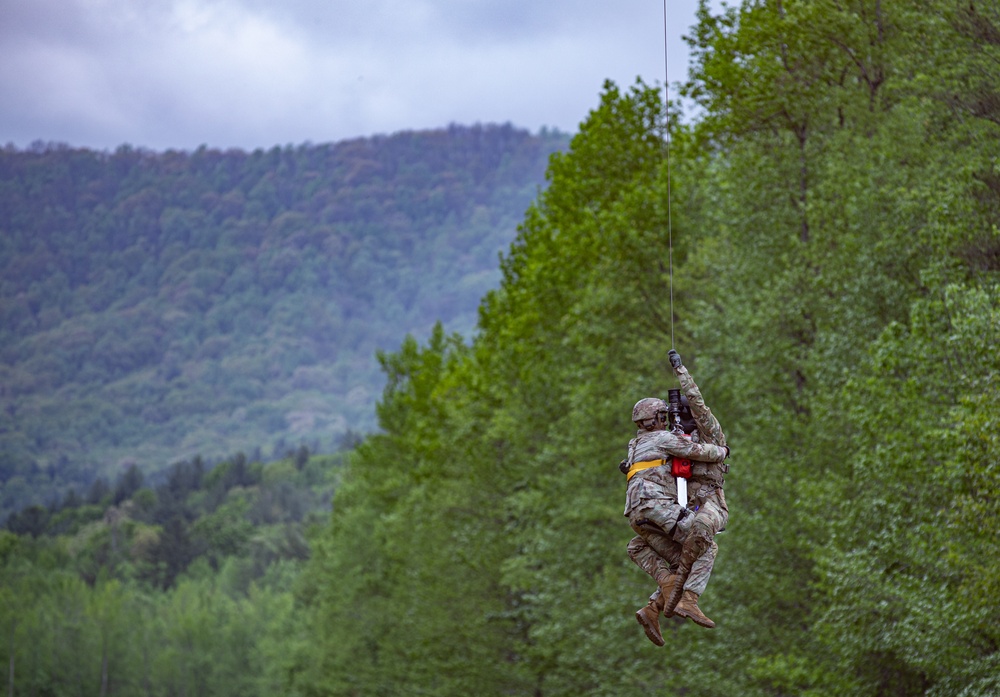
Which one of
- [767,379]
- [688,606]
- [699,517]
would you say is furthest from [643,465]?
[767,379]

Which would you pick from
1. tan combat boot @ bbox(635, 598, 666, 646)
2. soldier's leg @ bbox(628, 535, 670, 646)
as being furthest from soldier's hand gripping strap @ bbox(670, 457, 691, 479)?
tan combat boot @ bbox(635, 598, 666, 646)

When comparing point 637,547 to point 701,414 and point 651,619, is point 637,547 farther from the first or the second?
point 701,414

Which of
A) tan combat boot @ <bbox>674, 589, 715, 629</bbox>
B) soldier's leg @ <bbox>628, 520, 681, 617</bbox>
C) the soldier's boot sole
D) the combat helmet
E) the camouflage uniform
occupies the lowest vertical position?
the soldier's boot sole

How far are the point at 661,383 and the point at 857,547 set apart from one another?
12151 mm

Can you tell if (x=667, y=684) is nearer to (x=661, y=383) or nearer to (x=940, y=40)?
(x=661, y=383)

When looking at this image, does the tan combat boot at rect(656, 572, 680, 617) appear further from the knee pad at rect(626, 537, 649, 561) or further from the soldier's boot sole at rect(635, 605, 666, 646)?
the knee pad at rect(626, 537, 649, 561)

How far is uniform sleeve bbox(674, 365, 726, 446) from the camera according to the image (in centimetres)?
1520

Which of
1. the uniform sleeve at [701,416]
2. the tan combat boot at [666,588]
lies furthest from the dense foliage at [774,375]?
the tan combat boot at [666,588]

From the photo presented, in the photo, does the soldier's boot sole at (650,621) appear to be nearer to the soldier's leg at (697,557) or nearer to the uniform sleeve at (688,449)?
the soldier's leg at (697,557)

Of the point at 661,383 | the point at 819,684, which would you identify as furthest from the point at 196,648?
the point at 819,684

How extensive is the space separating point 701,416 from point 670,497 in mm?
938

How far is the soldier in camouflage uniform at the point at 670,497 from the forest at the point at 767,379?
62.1 inches

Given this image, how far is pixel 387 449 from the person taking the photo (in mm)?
81000

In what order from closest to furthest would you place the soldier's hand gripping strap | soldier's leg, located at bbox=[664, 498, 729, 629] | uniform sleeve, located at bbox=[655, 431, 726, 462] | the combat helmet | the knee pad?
soldier's leg, located at bbox=[664, 498, 729, 629] < uniform sleeve, located at bbox=[655, 431, 726, 462] < the soldier's hand gripping strap < the combat helmet < the knee pad
